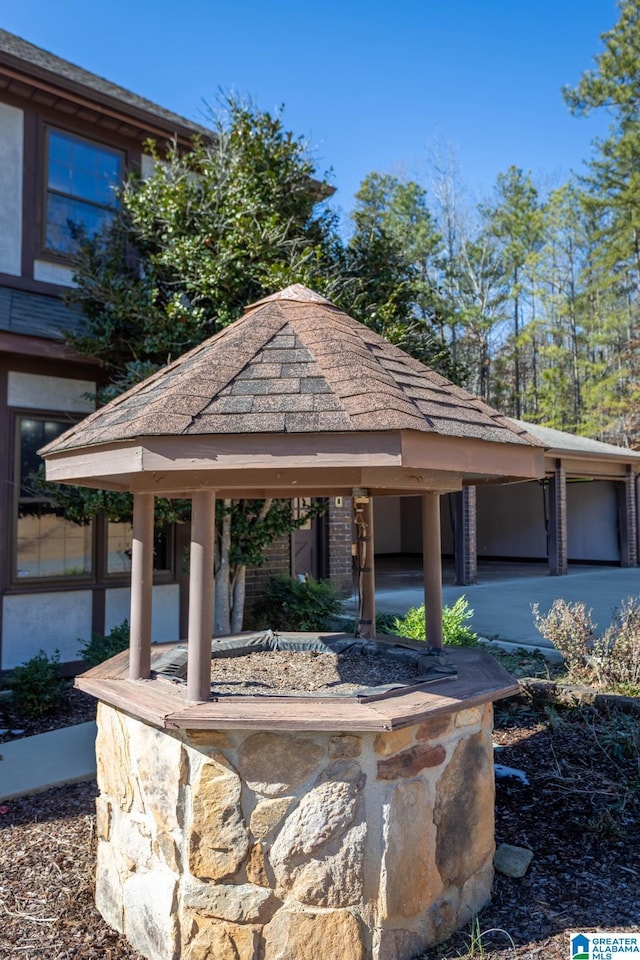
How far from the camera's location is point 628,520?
54.2 feet

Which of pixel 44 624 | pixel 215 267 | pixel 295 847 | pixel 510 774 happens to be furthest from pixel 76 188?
pixel 295 847

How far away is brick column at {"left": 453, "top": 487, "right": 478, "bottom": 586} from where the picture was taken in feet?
43.3

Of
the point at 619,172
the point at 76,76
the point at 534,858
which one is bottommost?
the point at 534,858

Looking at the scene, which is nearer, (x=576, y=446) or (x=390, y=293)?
(x=390, y=293)

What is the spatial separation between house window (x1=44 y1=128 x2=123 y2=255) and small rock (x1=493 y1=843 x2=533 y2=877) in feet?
22.6

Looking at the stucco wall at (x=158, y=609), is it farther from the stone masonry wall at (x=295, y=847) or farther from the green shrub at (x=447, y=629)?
the stone masonry wall at (x=295, y=847)

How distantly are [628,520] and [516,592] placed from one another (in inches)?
250

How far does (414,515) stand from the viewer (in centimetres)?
2155

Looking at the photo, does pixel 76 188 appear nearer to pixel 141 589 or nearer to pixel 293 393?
pixel 141 589

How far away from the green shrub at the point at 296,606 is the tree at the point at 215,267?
70cm

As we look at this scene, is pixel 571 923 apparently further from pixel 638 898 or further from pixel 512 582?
pixel 512 582

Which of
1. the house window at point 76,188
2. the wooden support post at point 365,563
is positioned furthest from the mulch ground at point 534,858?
the house window at point 76,188

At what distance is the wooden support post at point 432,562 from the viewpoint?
342cm

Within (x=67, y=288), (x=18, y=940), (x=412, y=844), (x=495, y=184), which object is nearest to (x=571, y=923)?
(x=412, y=844)
